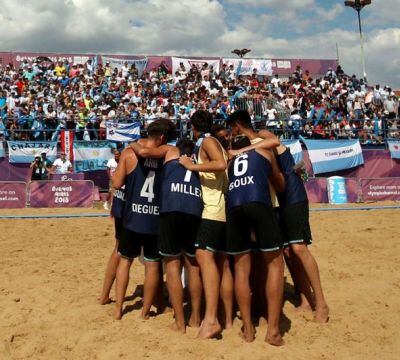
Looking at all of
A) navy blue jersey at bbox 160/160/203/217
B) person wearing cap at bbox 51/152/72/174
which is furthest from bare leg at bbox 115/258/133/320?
person wearing cap at bbox 51/152/72/174

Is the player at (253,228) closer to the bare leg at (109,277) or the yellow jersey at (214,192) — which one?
the yellow jersey at (214,192)

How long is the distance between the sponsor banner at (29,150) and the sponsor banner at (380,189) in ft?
33.7

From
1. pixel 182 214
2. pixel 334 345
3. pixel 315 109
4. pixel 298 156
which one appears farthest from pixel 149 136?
pixel 315 109

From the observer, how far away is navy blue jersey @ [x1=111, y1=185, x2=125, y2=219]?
4940mm

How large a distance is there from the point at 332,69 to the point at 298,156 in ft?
51.2

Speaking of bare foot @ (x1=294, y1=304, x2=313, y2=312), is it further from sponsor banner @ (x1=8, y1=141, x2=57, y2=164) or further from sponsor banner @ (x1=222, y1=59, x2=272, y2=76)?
sponsor banner @ (x1=222, y1=59, x2=272, y2=76)

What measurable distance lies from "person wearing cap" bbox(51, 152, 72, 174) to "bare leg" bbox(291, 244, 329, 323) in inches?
462

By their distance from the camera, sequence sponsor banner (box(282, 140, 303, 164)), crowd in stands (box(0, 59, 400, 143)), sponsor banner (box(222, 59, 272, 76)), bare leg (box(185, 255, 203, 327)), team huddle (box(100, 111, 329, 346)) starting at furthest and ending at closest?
sponsor banner (box(222, 59, 272, 76)) → crowd in stands (box(0, 59, 400, 143)) → sponsor banner (box(282, 140, 303, 164)) → bare leg (box(185, 255, 203, 327)) → team huddle (box(100, 111, 329, 346))

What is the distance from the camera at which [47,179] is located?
15.0 m

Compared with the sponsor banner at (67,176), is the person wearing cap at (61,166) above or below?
above

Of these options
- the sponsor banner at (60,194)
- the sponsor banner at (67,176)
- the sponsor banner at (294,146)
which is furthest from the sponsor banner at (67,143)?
the sponsor banner at (294,146)

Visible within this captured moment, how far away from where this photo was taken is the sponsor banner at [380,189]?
47.3 feet

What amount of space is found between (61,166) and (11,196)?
217cm

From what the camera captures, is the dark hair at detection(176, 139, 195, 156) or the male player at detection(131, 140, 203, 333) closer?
the male player at detection(131, 140, 203, 333)
